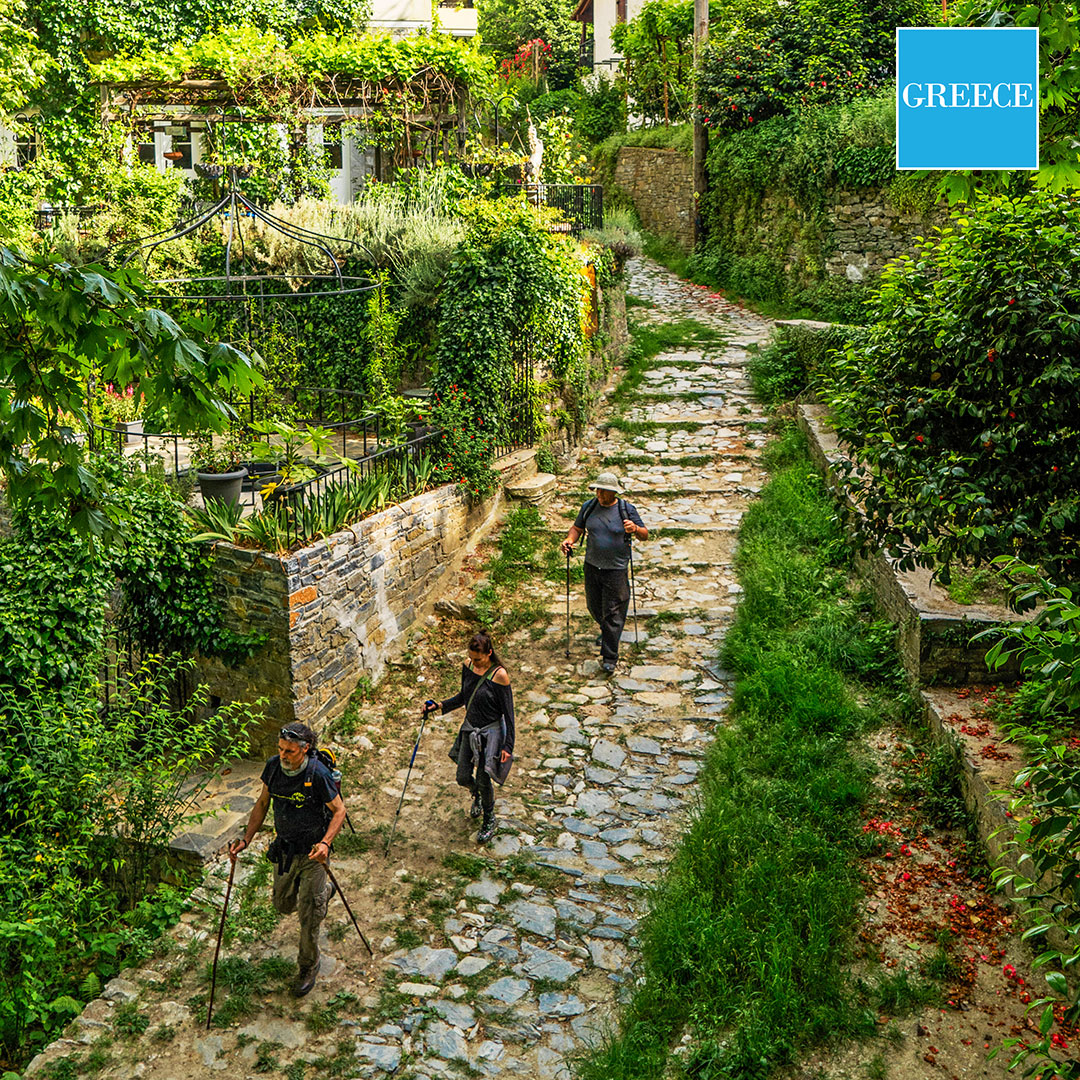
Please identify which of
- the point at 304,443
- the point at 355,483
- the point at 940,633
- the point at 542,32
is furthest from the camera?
the point at 542,32

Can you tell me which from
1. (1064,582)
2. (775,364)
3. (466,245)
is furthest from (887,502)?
(775,364)

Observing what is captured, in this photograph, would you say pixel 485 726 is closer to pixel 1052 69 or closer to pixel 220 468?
pixel 220 468

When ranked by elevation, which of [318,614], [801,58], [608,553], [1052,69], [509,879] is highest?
[801,58]

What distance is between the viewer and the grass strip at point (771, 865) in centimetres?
495

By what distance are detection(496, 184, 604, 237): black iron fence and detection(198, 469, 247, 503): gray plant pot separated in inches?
257

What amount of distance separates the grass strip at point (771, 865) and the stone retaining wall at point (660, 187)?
14302 millimetres

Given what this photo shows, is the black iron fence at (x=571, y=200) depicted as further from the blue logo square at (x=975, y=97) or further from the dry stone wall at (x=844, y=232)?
the blue logo square at (x=975, y=97)

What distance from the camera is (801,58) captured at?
18.3 m

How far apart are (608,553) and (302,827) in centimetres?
365

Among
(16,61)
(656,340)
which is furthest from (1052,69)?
(16,61)

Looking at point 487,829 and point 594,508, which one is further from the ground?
point 594,508

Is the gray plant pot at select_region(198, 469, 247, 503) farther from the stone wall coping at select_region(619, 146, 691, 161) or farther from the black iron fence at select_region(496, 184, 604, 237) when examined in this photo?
the stone wall coping at select_region(619, 146, 691, 161)

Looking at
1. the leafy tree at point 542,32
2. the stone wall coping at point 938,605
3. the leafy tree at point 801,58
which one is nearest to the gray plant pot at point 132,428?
the stone wall coping at point 938,605

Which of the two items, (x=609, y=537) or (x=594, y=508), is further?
(x=594, y=508)
